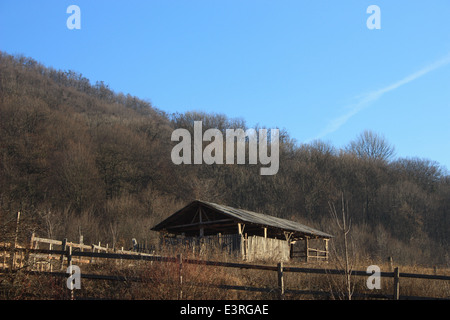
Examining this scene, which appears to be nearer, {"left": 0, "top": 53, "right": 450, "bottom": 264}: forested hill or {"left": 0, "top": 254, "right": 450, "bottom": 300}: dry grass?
{"left": 0, "top": 254, "right": 450, "bottom": 300}: dry grass

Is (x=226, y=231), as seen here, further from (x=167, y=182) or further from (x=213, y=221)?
(x=167, y=182)

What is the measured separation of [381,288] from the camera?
12.9 metres

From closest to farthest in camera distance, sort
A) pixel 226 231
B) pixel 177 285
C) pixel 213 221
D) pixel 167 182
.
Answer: pixel 177 285 < pixel 213 221 < pixel 226 231 < pixel 167 182

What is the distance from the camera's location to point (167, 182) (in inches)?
2228

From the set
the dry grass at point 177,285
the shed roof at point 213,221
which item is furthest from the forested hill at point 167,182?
the dry grass at point 177,285

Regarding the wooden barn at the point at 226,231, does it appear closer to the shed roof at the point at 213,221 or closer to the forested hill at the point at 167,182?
the shed roof at the point at 213,221

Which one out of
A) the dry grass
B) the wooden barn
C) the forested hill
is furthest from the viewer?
the forested hill

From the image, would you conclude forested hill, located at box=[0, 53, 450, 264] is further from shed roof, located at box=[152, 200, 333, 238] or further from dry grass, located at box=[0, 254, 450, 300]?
dry grass, located at box=[0, 254, 450, 300]

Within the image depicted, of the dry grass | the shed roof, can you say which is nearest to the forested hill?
the shed roof

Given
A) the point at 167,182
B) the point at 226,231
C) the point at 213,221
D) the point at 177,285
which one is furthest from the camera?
the point at 167,182

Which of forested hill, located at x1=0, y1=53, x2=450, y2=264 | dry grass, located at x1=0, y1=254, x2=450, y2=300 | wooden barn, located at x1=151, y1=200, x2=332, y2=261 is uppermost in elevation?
forested hill, located at x1=0, y1=53, x2=450, y2=264

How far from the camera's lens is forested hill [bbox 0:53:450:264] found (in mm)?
44094

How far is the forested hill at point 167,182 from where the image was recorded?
1736 inches

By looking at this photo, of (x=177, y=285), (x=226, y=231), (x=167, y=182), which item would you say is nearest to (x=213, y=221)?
(x=226, y=231)
